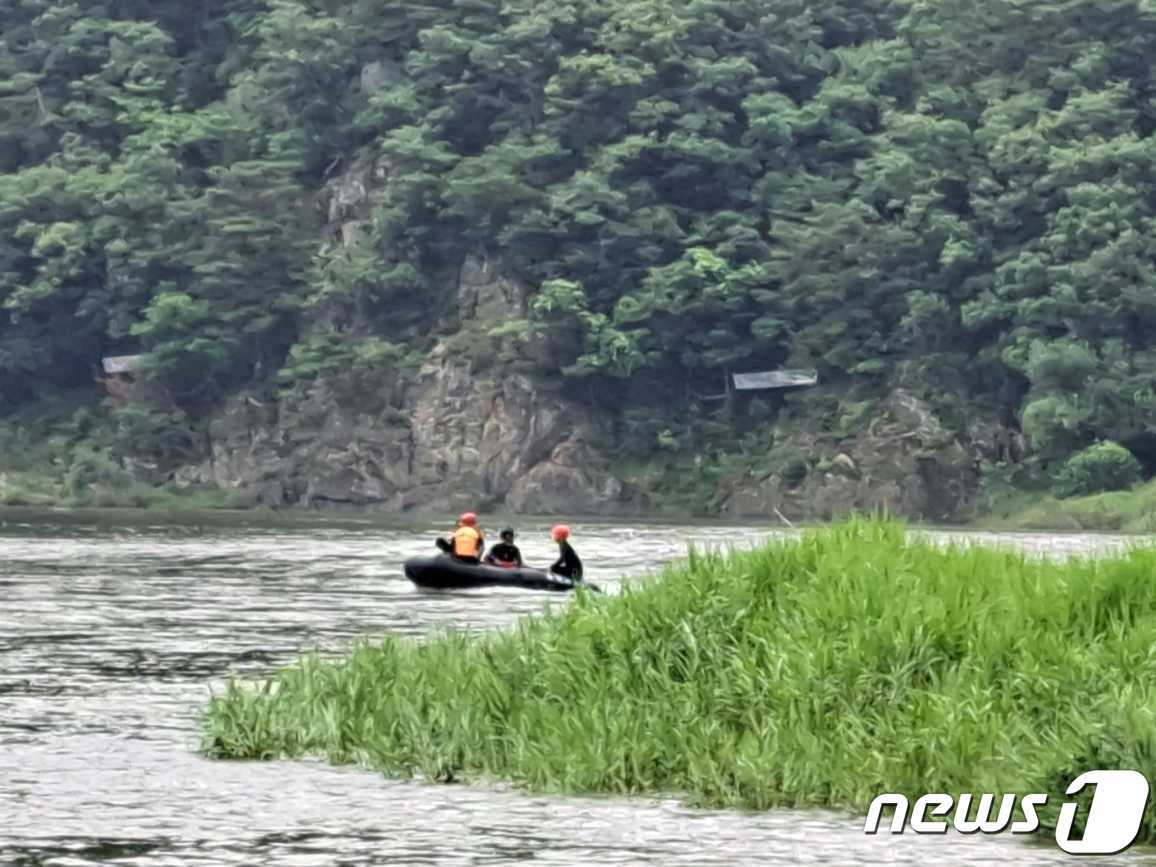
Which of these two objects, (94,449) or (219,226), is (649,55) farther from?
(94,449)

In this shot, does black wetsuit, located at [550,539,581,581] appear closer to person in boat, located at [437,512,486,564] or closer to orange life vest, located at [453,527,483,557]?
person in boat, located at [437,512,486,564]

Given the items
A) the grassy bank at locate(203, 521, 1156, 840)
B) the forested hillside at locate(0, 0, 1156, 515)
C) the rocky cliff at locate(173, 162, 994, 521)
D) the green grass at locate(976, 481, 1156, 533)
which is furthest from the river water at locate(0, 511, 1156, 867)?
the forested hillside at locate(0, 0, 1156, 515)

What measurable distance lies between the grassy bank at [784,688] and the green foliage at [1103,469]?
217 ft

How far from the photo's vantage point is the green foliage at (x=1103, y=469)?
9044 cm

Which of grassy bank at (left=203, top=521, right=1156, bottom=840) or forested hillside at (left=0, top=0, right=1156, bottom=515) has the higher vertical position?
forested hillside at (left=0, top=0, right=1156, bottom=515)

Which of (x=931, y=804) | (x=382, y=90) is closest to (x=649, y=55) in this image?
(x=382, y=90)

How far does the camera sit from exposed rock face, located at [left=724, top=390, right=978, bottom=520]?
9788 cm

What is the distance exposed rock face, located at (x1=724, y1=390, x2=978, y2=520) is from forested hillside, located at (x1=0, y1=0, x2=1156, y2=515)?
1.06 meters

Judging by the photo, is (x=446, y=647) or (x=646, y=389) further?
(x=646, y=389)

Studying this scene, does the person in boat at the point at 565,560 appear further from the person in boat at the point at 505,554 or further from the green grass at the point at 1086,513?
the green grass at the point at 1086,513

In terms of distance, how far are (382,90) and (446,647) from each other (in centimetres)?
8686

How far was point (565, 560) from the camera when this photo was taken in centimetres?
4388

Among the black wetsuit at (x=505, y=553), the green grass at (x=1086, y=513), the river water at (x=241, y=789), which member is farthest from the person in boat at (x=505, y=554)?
the green grass at (x=1086, y=513)

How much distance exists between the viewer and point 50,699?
2936cm
